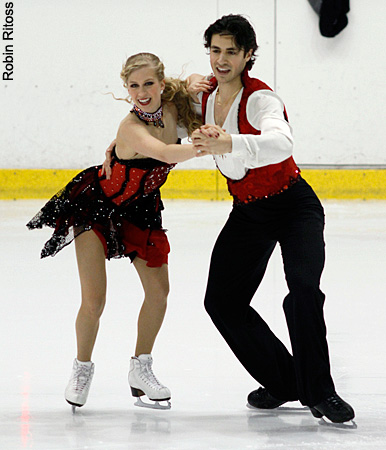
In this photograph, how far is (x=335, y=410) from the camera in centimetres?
248

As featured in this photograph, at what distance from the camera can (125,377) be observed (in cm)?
311

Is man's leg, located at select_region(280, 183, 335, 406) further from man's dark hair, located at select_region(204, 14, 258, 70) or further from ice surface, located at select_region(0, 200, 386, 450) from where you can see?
man's dark hair, located at select_region(204, 14, 258, 70)

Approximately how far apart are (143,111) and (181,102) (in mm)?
142

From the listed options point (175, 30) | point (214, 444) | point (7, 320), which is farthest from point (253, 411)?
point (175, 30)

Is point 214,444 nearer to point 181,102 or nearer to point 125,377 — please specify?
point 125,377

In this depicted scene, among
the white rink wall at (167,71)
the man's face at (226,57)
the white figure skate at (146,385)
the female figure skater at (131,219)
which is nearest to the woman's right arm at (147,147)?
the female figure skater at (131,219)

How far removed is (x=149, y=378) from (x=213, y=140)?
2.95ft

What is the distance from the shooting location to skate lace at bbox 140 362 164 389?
277 centimetres

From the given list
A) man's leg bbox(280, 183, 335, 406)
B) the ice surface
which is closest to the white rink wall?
the ice surface

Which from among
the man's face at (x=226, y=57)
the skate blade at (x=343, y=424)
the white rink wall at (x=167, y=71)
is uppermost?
the white rink wall at (x=167, y=71)

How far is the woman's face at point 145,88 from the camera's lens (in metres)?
2.62

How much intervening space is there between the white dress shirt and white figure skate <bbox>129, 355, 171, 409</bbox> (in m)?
0.69

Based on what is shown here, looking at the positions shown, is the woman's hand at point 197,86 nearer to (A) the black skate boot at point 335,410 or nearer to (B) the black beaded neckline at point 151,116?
(B) the black beaded neckline at point 151,116

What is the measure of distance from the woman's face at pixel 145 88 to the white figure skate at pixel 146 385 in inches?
32.4
